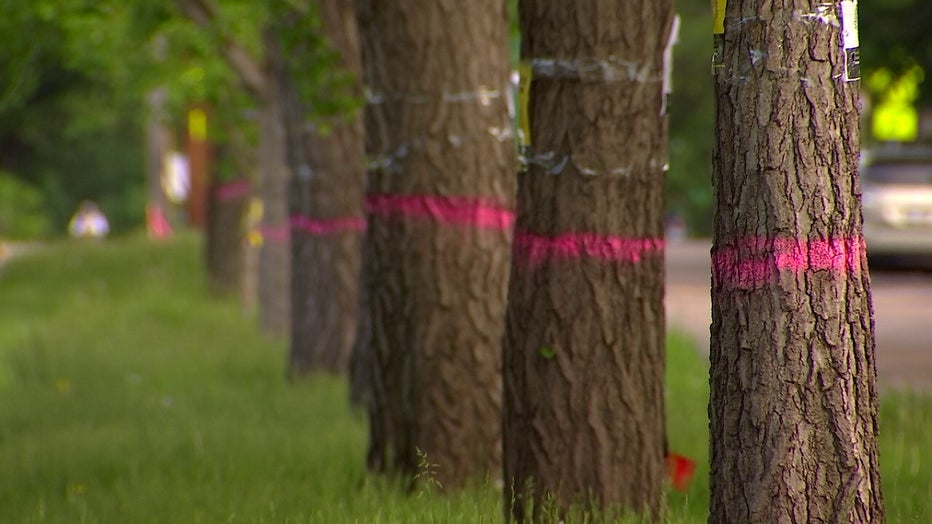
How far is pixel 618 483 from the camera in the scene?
574 cm

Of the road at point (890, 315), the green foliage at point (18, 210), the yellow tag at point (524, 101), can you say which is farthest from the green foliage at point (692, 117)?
the yellow tag at point (524, 101)

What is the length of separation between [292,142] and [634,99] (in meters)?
7.41

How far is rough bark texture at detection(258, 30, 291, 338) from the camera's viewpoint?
1661cm

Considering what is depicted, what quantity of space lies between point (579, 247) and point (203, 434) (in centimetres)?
407

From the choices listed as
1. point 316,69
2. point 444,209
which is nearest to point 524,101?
point 444,209

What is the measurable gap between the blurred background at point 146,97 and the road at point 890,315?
2.32 m

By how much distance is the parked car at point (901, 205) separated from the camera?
21500 mm

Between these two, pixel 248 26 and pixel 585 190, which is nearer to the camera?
pixel 585 190

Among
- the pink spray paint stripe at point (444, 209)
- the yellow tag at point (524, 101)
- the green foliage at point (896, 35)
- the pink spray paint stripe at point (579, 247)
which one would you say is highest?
the green foliage at point (896, 35)

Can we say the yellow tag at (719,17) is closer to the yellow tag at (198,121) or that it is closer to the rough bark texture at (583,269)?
the rough bark texture at (583,269)

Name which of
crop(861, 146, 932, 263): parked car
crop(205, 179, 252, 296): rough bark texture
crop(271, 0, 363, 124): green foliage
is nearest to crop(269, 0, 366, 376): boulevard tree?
crop(271, 0, 363, 124): green foliage

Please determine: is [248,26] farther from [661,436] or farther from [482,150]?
[661,436]

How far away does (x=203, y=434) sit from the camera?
29.9 feet

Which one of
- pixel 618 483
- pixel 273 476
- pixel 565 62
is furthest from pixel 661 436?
pixel 273 476
